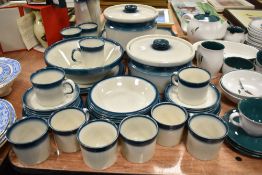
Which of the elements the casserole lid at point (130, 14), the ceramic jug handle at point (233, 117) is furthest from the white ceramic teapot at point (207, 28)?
the ceramic jug handle at point (233, 117)

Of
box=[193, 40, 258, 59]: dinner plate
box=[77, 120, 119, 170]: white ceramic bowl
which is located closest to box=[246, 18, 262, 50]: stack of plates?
box=[193, 40, 258, 59]: dinner plate

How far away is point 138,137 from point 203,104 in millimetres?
203

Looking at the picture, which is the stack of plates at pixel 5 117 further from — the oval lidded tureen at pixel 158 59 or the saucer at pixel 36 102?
the oval lidded tureen at pixel 158 59

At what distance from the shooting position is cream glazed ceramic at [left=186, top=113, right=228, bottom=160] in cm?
55

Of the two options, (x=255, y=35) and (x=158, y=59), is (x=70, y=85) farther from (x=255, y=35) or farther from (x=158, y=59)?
(x=255, y=35)

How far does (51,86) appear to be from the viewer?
0.63 metres

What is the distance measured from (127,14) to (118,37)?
0.32ft

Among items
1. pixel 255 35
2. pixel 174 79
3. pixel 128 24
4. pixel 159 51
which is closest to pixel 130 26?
pixel 128 24

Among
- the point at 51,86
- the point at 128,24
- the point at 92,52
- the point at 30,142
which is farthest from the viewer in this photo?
the point at 128,24

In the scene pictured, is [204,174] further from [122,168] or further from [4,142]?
[4,142]

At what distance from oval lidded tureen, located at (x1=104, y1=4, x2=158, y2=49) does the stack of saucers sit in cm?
21

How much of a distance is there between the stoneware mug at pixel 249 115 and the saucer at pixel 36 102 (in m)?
0.42

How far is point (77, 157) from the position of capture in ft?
1.94

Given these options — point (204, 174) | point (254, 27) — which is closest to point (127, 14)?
point (254, 27)
